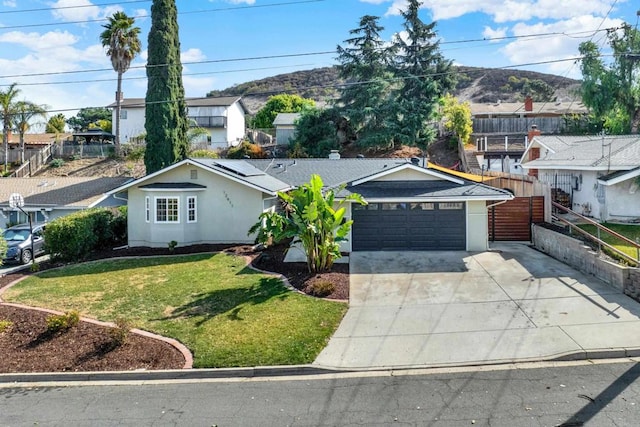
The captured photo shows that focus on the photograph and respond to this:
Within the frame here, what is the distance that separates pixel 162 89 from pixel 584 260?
93.8 feet

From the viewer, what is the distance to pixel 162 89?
3269 cm

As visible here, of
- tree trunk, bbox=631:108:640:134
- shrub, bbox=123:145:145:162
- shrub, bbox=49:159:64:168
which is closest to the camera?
tree trunk, bbox=631:108:640:134

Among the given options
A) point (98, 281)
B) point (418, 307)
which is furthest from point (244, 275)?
point (418, 307)

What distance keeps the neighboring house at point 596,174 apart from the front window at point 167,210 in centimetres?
1810

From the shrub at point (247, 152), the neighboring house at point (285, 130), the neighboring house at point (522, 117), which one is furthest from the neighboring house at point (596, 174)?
the neighboring house at point (285, 130)

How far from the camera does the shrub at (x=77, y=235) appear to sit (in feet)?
61.8

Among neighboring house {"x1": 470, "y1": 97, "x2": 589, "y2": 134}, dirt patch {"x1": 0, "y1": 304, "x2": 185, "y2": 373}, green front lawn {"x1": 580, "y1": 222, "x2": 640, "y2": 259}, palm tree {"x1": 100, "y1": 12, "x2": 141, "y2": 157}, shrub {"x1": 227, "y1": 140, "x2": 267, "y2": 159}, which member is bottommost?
dirt patch {"x1": 0, "y1": 304, "x2": 185, "y2": 373}

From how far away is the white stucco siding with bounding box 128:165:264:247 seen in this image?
20.2 m

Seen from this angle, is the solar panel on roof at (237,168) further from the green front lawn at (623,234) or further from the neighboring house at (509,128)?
the neighboring house at (509,128)

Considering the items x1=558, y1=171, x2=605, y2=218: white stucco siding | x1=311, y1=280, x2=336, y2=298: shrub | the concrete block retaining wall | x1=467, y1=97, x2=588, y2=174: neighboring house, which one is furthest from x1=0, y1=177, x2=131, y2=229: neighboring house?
x1=467, y1=97, x2=588, y2=174: neighboring house

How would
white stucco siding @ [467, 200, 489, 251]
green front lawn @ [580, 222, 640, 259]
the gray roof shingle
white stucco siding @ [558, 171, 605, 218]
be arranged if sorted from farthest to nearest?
white stucco siding @ [558, 171, 605, 218] → the gray roof shingle → white stucco siding @ [467, 200, 489, 251] → green front lawn @ [580, 222, 640, 259]

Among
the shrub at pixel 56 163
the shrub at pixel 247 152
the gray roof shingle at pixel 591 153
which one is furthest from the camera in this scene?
the shrub at pixel 56 163

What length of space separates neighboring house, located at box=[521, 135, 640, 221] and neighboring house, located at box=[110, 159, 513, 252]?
5.09m

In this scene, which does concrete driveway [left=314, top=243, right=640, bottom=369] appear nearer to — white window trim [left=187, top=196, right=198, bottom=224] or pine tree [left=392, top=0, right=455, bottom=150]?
white window trim [left=187, top=196, right=198, bottom=224]
